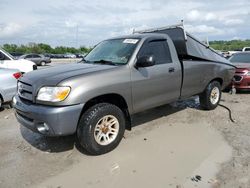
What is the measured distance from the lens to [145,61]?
4.66 metres

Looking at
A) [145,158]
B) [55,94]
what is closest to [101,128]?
[145,158]

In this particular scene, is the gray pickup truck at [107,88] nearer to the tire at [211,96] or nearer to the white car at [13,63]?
the tire at [211,96]

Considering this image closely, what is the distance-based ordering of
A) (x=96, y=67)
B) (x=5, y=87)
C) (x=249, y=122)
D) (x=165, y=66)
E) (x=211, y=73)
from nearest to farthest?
(x=96, y=67) → (x=165, y=66) → (x=249, y=122) → (x=211, y=73) → (x=5, y=87)

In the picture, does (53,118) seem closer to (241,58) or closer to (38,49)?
(241,58)

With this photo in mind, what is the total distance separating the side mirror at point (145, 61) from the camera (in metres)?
4.64

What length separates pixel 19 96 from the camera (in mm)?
4613

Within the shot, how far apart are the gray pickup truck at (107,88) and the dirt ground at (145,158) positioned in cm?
Answer: 41

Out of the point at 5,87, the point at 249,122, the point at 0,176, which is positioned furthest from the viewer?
the point at 5,87

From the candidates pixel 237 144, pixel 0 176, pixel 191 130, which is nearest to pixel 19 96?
pixel 0 176

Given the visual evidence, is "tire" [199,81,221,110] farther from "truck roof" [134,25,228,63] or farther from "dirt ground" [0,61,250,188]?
"dirt ground" [0,61,250,188]

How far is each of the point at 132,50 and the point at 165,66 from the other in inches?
31.9

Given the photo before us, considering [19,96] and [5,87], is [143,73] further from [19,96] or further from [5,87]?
[5,87]

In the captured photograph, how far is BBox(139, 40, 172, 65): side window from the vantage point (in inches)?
201

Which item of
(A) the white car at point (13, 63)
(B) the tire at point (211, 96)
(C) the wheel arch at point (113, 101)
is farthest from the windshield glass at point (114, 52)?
(A) the white car at point (13, 63)
